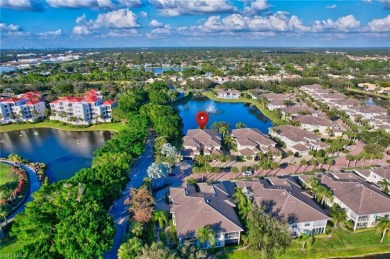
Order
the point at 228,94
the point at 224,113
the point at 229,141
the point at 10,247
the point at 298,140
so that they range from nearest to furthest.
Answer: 1. the point at 10,247
2. the point at 298,140
3. the point at 229,141
4. the point at 224,113
5. the point at 228,94

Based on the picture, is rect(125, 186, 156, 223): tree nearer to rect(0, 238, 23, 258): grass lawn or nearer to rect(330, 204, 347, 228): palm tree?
rect(0, 238, 23, 258): grass lawn

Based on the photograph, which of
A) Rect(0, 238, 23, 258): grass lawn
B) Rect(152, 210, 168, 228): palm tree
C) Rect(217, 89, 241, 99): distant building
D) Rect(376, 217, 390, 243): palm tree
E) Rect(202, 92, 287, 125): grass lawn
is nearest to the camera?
Rect(0, 238, 23, 258): grass lawn

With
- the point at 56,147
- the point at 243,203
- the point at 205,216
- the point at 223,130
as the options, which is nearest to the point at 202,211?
the point at 205,216

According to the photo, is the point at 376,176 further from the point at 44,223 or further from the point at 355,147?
the point at 44,223

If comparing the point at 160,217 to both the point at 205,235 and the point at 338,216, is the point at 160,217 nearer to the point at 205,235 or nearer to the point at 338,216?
the point at 205,235

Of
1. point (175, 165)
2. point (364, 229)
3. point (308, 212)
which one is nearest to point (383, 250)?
point (364, 229)

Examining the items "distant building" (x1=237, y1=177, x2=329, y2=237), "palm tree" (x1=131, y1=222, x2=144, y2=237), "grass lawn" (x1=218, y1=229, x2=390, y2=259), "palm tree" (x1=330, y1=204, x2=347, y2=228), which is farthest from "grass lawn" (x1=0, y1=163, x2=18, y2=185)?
"palm tree" (x1=330, y1=204, x2=347, y2=228)

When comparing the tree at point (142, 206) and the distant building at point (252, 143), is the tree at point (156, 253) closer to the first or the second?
the tree at point (142, 206)
